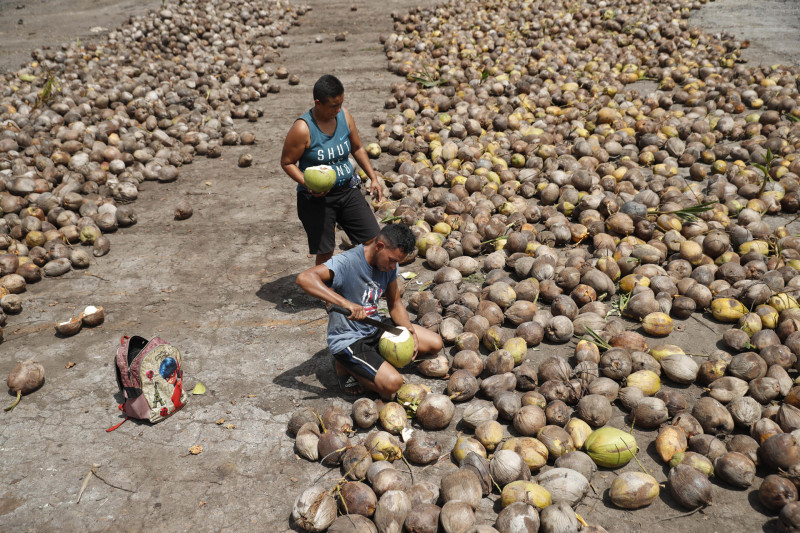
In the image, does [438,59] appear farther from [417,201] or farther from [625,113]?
[417,201]

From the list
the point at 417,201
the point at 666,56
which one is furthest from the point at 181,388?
the point at 666,56

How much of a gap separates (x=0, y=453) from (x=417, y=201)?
4.61 metres

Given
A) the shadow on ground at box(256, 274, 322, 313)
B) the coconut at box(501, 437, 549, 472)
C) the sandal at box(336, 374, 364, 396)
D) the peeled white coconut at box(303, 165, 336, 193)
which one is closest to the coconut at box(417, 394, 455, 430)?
the coconut at box(501, 437, 549, 472)

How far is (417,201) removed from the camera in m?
6.64

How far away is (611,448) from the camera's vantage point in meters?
3.44

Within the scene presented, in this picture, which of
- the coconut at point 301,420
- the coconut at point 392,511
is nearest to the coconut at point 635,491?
the coconut at point 392,511

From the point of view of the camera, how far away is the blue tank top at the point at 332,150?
4.88m

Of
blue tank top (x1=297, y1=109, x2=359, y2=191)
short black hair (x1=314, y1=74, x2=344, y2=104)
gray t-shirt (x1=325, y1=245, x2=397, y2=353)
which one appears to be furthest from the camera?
blue tank top (x1=297, y1=109, x2=359, y2=191)

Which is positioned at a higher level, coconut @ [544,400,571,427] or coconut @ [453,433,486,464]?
coconut @ [544,400,571,427]

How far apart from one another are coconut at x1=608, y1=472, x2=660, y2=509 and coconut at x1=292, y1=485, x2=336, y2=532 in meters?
1.68

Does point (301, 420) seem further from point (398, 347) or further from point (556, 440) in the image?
point (556, 440)

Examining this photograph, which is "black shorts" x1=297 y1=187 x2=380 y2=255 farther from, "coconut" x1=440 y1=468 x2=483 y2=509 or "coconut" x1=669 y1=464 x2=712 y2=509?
"coconut" x1=669 y1=464 x2=712 y2=509

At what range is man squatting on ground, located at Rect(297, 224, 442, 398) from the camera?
3.85 meters

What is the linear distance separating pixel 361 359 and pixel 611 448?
177cm
